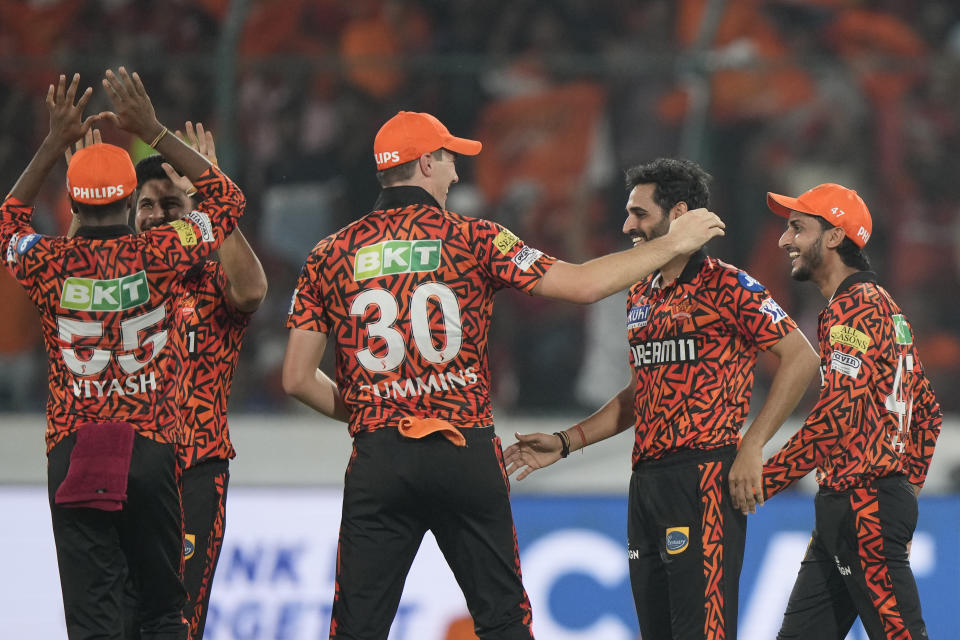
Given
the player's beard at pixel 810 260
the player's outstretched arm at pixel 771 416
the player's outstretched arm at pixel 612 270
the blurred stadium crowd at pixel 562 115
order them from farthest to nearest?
the blurred stadium crowd at pixel 562 115, the player's beard at pixel 810 260, the player's outstretched arm at pixel 771 416, the player's outstretched arm at pixel 612 270

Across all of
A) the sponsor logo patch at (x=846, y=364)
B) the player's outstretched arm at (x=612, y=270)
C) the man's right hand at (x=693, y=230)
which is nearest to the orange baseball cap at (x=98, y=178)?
the player's outstretched arm at (x=612, y=270)

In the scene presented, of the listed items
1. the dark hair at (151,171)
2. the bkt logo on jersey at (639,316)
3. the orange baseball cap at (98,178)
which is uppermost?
the dark hair at (151,171)

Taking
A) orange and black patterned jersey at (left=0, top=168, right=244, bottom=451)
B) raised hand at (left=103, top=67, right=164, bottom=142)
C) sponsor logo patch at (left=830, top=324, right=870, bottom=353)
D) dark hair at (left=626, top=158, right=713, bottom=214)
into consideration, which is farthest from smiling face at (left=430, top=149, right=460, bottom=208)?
sponsor logo patch at (left=830, top=324, right=870, bottom=353)

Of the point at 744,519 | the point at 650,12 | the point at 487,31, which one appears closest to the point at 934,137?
the point at 650,12

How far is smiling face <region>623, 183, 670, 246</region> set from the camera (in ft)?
16.0

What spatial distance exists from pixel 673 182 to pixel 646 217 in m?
0.17

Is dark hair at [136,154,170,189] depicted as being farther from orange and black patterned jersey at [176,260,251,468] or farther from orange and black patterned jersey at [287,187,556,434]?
orange and black patterned jersey at [287,187,556,434]

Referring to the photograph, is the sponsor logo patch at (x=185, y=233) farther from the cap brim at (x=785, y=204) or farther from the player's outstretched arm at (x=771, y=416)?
the cap brim at (x=785, y=204)

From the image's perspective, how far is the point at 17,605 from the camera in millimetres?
6562

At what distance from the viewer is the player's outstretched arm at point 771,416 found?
448cm

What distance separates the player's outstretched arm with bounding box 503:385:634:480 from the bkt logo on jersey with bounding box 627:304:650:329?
0.32 metres

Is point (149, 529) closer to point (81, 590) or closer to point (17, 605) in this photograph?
point (81, 590)

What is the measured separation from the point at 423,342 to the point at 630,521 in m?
1.23

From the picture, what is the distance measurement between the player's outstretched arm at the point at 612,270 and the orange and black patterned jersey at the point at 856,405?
852mm
